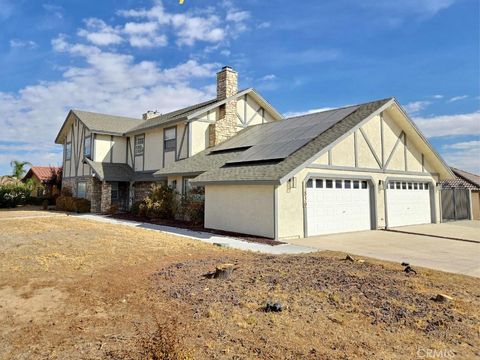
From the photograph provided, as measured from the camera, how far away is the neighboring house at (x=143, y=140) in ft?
64.3

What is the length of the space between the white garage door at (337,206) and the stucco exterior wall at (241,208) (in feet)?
6.33

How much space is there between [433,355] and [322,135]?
446 inches

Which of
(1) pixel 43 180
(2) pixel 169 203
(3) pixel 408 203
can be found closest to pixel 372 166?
(3) pixel 408 203

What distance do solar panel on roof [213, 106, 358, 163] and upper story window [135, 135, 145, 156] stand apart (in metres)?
6.89

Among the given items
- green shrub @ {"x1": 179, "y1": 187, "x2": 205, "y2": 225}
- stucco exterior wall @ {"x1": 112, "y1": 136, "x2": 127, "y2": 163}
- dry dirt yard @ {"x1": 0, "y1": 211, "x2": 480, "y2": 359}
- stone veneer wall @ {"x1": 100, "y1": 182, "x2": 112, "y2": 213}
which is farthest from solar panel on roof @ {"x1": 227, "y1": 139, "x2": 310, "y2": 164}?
stucco exterior wall @ {"x1": 112, "y1": 136, "x2": 127, "y2": 163}

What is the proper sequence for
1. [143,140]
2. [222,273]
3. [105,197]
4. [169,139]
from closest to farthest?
[222,273] < [169,139] < [105,197] < [143,140]

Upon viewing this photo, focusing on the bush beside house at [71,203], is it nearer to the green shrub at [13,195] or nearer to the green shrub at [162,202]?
the green shrub at [13,195]

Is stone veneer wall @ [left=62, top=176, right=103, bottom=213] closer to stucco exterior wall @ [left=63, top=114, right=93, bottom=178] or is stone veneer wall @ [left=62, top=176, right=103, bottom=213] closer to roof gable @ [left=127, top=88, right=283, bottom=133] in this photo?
stucco exterior wall @ [left=63, top=114, right=93, bottom=178]

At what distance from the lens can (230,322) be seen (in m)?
4.42

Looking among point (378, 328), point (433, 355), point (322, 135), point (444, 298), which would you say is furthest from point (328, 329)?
point (322, 135)

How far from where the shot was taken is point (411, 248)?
416 inches

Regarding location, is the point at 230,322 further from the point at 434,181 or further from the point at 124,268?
the point at 434,181

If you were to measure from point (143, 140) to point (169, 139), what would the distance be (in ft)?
10.5

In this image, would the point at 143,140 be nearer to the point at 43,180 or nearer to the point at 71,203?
the point at 71,203
